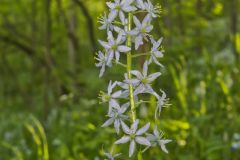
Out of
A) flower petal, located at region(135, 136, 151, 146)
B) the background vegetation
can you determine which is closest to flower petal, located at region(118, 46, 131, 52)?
flower petal, located at region(135, 136, 151, 146)

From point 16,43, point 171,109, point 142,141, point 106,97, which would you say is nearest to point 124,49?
point 106,97

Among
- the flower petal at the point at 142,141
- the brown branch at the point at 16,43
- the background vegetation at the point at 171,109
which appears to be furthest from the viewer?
the brown branch at the point at 16,43

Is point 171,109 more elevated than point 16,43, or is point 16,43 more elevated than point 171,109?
point 16,43

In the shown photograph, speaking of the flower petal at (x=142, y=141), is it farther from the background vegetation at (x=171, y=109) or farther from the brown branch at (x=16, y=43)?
the brown branch at (x=16, y=43)

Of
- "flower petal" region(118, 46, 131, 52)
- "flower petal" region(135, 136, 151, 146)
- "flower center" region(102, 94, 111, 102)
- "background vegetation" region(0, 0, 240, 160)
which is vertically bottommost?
"background vegetation" region(0, 0, 240, 160)

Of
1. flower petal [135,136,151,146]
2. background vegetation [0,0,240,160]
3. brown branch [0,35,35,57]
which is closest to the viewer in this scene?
flower petal [135,136,151,146]

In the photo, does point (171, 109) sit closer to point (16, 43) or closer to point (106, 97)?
point (16, 43)

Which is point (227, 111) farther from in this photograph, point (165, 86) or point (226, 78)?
point (165, 86)

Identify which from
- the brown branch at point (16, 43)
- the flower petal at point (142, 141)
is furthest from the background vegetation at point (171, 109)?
the flower petal at point (142, 141)

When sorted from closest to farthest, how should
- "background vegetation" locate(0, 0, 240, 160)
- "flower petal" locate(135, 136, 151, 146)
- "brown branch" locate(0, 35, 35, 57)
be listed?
"flower petal" locate(135, 136, 151, 146) < "background vegetation" locate(0, 0, 240, 160) < "brown branch" locate(0, 35, 35, 57)

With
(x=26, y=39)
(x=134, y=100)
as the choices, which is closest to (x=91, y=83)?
(x=26, y=39)

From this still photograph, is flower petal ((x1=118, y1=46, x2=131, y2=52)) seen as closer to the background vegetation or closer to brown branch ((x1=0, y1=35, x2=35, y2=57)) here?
the background vegetation
